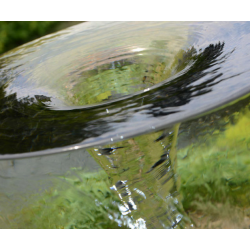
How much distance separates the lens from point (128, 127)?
377mm

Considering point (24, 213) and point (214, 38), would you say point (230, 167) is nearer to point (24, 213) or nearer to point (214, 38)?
point (214, 38)

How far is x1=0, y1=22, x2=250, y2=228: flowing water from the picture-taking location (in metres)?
0.41

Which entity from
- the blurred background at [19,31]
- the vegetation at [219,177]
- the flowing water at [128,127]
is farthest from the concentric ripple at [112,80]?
the blurred background at [19,31]

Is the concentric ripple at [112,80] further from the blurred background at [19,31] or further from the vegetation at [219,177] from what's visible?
the blurred background at [19,31]

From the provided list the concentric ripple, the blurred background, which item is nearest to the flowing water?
the concentric ripple

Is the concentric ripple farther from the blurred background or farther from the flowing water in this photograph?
the blurred background

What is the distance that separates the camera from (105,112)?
44 cm

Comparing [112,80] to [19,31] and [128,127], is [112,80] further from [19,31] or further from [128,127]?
[19,31]

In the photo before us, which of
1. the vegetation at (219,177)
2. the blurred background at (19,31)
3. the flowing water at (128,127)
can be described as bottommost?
the vegetation at (219,177)

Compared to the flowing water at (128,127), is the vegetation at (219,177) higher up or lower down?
lower down

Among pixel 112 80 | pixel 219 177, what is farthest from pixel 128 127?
pixel 219 177

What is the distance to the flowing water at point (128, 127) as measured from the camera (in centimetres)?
41

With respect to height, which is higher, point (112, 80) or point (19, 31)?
point (19, 31)

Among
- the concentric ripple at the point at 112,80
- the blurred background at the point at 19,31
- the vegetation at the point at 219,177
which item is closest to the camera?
the concentric ripple at the point at 112,80
